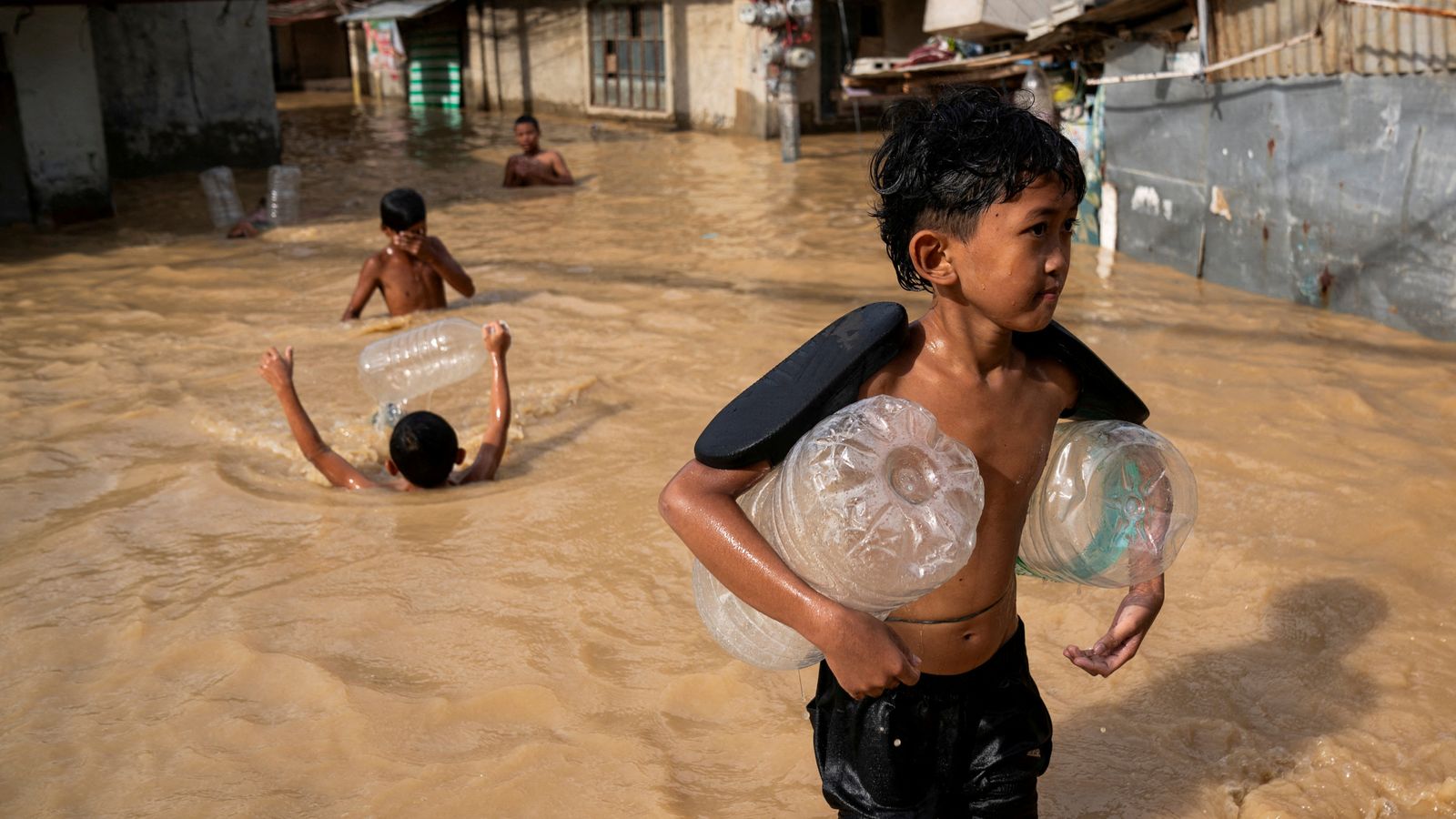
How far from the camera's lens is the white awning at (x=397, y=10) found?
22.3 meters

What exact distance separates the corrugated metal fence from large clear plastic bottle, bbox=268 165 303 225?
Result: 7598 millimetres

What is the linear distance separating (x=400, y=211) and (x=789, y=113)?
8.33 m

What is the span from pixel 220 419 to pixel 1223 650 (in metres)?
4.42

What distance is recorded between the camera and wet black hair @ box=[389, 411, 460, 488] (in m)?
4.71

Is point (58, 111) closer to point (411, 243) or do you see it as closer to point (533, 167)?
point (533, 167)

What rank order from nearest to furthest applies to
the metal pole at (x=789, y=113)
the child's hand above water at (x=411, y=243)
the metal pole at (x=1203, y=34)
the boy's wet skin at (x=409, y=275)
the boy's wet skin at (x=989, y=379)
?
the boy's wet skin at (x=989, y=379) → the child's hand above water at (x=411, y=243) → the boy's wet skin at (x=409, y=275) → the metal pole at (x=1203, y=34) → the metal pole at (x=789, y=113)

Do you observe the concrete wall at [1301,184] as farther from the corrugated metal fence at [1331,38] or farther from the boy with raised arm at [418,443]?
the boy with raised arm at [418,443]

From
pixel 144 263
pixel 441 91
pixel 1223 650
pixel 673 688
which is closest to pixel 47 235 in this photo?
pixel 144 263

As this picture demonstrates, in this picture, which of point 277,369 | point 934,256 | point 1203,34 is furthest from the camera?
Answer: point 1203,34

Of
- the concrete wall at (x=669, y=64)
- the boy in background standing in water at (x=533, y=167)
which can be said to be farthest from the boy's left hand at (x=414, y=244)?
the concrete wall at (x=669, y=64)

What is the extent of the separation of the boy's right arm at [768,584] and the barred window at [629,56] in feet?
60.3

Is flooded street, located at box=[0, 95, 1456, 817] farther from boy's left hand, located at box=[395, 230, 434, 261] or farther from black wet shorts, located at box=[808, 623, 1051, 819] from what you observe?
black wet shorts, located at box=[808, 623, 1051, 819]

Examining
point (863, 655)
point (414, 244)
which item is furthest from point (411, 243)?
point (863, 655)

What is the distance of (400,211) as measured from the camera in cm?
678
